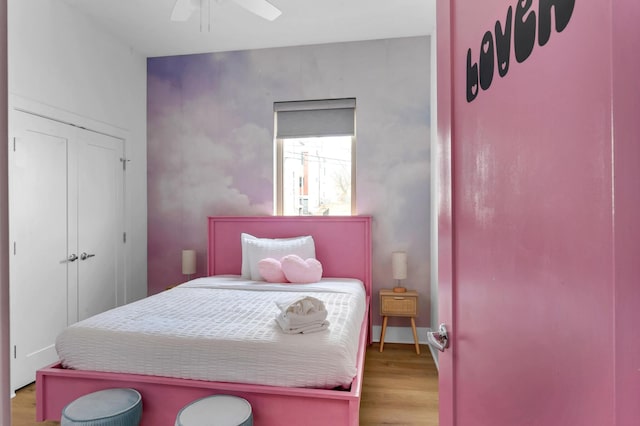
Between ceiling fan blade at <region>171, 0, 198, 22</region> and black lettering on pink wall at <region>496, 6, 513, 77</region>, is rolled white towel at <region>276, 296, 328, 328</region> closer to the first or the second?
black lettering on pink wall at <region>496, 6, 513, 77</region>

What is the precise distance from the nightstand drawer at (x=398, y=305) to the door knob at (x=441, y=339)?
2.26m

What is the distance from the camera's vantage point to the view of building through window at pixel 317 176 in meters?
3.78

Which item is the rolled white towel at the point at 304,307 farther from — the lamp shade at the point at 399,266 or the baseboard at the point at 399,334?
the baseboard at the point at 399,334

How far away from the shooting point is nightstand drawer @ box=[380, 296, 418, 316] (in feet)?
10.5

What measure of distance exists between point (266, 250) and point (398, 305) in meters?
1.36

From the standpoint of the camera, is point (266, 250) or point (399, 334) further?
point (399, 334)

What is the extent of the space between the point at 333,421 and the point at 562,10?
1.72m

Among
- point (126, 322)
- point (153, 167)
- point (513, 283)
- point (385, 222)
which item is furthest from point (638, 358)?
point (153, 167)

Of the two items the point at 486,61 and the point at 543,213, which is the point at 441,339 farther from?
the point at 486,61

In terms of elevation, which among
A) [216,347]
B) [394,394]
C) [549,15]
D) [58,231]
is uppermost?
[549,15]

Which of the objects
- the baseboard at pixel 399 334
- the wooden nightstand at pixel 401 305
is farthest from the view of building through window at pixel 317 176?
the baseboard at pixel 399 334

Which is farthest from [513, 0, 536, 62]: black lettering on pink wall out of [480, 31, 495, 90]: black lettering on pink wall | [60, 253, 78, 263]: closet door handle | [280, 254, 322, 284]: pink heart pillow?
[60, 253, 78, 263]: closet door handle

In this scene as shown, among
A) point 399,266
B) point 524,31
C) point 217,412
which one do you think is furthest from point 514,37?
point 399,266

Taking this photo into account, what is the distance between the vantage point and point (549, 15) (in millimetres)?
529
